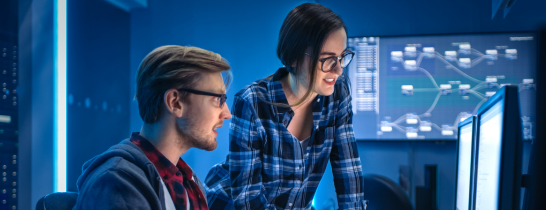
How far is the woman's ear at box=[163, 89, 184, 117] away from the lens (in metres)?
0.89

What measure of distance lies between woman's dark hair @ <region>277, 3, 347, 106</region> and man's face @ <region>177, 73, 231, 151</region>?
32cm

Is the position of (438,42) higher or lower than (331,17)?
higher

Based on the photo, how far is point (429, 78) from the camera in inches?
108

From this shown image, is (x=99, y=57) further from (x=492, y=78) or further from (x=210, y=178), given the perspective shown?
(x=492, y=78)

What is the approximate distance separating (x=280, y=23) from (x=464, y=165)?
2.19 metres

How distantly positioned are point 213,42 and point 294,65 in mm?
1982

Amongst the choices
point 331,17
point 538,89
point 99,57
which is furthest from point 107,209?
point 99,57

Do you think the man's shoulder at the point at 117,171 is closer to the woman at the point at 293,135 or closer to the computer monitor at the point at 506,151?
the woman at the point at 293,135

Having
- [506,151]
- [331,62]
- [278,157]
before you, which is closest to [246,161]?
[278,157]

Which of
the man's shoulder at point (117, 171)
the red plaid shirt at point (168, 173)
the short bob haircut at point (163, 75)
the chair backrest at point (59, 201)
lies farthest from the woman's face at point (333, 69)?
the chair backrest at point (59, 201)

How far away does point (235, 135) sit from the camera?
46.7 inches

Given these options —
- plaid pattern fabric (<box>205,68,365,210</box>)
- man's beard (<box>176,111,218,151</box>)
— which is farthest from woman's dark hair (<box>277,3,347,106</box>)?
man's beard (<box>176,111,218,151</box>)

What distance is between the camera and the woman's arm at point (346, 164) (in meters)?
1.20

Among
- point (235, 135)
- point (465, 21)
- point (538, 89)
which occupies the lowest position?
point (235, 135)
